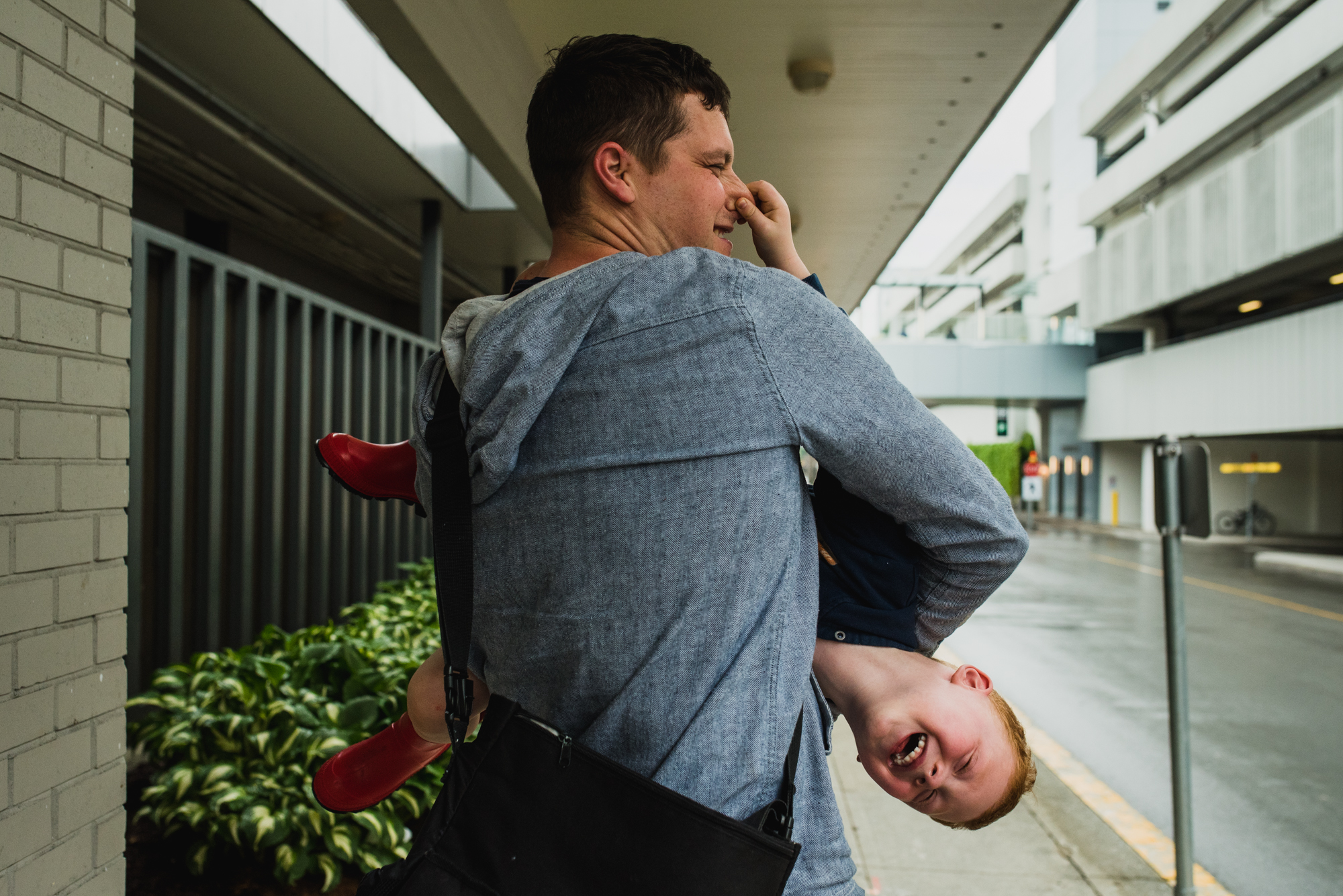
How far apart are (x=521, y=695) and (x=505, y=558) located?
16 centimetres

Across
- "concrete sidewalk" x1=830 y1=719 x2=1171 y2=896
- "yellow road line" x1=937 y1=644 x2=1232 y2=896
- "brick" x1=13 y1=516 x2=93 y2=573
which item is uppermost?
"brick" x1=13 y1=516 x2=93 y2=573

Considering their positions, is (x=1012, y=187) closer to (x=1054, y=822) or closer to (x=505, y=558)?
(x=1054, y=822)

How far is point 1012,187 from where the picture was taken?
47281 millimetres

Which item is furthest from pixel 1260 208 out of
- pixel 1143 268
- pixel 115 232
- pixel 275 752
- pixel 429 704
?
pixel 429 704

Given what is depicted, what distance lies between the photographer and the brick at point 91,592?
2.28 metres

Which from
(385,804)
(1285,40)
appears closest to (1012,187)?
(1285,40)

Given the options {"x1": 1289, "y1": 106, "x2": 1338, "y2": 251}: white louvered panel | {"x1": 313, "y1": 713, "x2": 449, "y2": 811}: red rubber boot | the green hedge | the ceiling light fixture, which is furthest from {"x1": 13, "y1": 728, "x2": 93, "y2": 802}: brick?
the green hedge

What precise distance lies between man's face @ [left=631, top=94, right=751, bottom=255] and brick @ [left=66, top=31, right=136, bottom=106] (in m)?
1.90

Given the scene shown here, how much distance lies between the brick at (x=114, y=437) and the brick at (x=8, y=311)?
35 centimetres

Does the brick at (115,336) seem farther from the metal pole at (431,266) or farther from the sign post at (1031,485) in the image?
the sign post at (1031,485)

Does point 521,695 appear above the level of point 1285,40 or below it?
below

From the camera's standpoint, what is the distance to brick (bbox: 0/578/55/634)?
2.09 metres

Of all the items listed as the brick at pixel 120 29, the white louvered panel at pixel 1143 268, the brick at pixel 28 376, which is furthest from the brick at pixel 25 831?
the white louvered panel at pixel 1143 268

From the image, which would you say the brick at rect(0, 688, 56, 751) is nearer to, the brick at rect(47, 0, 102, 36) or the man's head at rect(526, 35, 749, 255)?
the brick at rect(47, 0, 102, 36)
